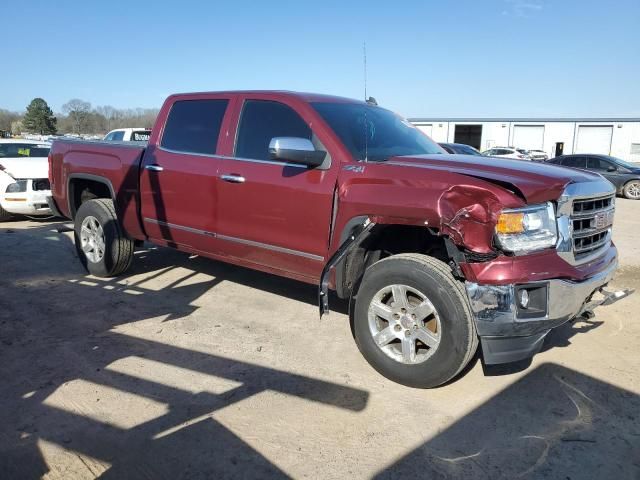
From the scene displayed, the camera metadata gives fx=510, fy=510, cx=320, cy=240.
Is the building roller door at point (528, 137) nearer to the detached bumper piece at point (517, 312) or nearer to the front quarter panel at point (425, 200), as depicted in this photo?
the front quarter panel at point (425, 200)

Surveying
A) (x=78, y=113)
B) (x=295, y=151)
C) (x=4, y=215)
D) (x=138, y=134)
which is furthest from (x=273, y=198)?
(x=78, y=113)

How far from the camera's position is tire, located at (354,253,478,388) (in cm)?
316

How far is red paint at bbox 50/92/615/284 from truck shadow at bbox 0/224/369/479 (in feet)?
2.80

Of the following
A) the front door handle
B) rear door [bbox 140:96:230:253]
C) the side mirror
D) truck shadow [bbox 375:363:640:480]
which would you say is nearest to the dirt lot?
truck shadow [bbox 375:363:640:480]

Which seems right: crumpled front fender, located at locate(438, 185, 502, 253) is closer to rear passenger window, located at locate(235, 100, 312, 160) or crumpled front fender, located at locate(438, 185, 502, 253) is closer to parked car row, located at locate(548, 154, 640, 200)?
rear passenger window, located at locate(235, 100, 312, 160)

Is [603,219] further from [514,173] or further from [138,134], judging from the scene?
[138,134]

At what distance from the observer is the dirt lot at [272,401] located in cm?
265

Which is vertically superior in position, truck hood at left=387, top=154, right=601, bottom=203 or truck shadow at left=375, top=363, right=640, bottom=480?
truck hood at left=387, top=154, right=601, bottom=203

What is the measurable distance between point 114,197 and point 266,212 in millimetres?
2272

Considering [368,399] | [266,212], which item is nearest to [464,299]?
[368,399]

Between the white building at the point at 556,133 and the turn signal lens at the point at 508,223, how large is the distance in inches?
1884

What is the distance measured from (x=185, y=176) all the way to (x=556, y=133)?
5208 cm

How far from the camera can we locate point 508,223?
2984 mm

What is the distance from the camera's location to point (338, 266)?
373cm
